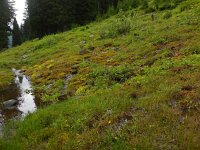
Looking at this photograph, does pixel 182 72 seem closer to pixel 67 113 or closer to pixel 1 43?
pixel 67 113

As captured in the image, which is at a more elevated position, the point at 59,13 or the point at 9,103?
the point at 59,13

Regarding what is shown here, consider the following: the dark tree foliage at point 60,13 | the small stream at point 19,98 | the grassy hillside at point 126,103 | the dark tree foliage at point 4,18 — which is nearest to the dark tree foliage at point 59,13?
the dark tree foliage at point 60,13

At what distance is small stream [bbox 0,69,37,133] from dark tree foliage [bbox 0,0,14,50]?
41877mm

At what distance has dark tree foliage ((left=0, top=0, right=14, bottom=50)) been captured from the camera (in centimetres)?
7256

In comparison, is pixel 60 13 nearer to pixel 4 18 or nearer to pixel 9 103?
pixel 4 18

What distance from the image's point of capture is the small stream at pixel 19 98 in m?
18.7

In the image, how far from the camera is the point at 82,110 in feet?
45.8

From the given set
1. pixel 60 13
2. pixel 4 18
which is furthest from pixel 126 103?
pixel 4 18

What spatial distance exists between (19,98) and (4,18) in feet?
182

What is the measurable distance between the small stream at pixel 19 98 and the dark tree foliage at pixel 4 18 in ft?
137

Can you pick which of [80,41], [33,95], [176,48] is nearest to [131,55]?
[176,48]

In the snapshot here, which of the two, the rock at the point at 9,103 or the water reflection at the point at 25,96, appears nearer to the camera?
the water reflection at the point at 25,96

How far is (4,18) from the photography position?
7462 cm

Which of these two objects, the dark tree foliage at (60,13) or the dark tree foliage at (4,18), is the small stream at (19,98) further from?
the dark tree foliage at (60,13)
